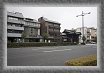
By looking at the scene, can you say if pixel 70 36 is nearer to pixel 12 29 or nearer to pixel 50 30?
pixel 50 30

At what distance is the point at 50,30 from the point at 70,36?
891 millimetres

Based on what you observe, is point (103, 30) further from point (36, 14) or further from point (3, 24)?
point (3, 24)

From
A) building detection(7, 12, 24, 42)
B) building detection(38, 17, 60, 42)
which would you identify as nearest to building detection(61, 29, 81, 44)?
building detection(38, 17, 60, 42)

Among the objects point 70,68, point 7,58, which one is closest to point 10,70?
point 7,58

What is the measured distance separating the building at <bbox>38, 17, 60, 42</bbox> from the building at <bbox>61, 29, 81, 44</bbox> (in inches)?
9.9

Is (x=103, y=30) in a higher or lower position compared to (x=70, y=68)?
higher

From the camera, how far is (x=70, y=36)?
7.41 metres

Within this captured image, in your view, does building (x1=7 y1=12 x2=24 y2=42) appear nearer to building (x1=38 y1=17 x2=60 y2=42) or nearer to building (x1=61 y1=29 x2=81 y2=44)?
building (x1=38 y1=17 x2=60 y2=42)

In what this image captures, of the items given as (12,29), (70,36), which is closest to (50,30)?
(70,36)

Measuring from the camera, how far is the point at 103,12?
5.67 metres

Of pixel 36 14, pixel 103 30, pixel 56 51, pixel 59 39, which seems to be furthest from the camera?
pixel 56 51

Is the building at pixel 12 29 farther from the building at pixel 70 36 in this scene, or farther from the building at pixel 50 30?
the building at pixel 70 36

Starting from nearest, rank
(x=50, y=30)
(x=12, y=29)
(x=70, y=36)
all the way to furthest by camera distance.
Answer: (x=70, y=36), (x=12, y=29), (x=50, y=30)

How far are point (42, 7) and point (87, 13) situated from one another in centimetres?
166
